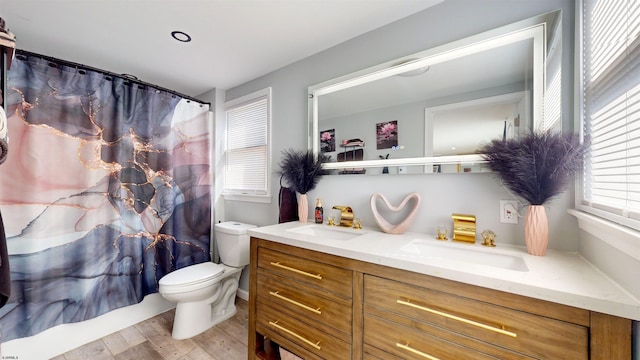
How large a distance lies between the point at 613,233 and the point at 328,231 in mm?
1305

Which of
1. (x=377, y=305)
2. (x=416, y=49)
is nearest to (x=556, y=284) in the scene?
(x=377, y=305)

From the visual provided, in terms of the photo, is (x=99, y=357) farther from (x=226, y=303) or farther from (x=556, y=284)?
(x=556, y=284)

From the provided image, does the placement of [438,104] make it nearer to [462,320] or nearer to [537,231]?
[537,231]

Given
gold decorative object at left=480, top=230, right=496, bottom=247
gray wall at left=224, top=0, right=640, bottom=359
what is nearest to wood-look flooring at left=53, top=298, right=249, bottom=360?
gray wall at left=224, top=0, right=640, bottom=359

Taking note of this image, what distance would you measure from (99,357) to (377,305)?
2.07 m

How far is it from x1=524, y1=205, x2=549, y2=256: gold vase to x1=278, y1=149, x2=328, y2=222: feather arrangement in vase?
1235 millimetres

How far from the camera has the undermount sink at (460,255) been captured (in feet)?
3.42

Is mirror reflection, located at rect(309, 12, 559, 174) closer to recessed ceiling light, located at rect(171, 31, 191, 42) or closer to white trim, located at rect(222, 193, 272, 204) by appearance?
white trim, located at rect(222, 193, 272, 204)

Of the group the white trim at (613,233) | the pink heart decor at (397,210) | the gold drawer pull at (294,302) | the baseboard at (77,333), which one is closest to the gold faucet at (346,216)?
the pink heart decor at (397,210)

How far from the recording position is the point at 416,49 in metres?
1.51

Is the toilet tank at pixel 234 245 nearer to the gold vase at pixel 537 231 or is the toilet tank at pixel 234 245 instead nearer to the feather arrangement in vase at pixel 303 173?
the feather arrangement in vase at pixel 303 173

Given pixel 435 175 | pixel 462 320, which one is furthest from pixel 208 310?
pixel 435 175

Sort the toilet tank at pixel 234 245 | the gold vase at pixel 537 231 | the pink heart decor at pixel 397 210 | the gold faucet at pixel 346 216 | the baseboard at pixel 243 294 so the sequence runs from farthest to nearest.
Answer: the baseboard at pixel 243 294 → the toilet tank at pixel 234 245 → the gold faucet at pixel 346 216 → the pink heart decor at pixel 397 210 → the gold vase at pixel 537 231

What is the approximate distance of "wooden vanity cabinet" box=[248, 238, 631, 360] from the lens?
711mm
